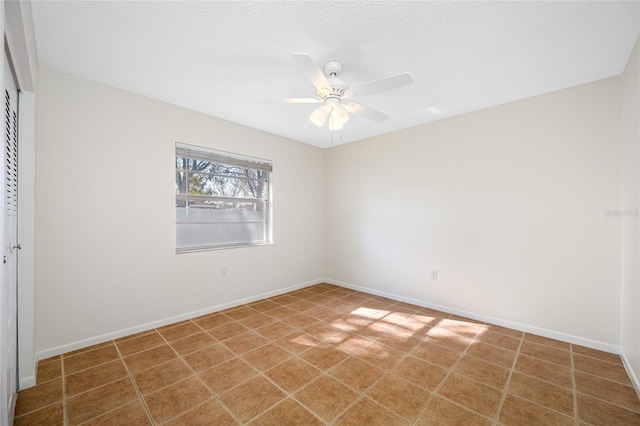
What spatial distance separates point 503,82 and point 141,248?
3.86 m

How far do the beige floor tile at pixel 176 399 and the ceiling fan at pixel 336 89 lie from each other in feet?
7.30

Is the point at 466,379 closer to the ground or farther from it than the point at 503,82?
closer to the ground

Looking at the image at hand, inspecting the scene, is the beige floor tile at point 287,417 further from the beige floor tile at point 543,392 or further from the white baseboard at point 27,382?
the white baseboard at point 27,382

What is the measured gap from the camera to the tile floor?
1696 millimetres

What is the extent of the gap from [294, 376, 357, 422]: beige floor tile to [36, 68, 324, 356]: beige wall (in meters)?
1.93

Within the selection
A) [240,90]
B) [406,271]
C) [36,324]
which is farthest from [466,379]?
[36,324]

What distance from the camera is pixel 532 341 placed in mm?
2660

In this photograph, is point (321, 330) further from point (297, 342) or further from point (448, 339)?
point (448, 339)

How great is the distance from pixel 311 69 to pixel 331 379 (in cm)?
219

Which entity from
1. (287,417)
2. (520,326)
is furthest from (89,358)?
Result: (520,326)

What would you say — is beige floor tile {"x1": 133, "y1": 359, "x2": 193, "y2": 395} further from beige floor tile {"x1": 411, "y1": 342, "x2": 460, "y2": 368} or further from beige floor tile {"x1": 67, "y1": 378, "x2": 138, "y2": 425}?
beige floor tile {"x1": 411, "y1": 342, "x2": 460, "y2": 368}

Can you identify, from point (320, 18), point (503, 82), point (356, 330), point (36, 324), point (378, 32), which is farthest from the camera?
point (356, 330)

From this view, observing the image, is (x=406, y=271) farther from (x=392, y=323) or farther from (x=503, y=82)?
(x=503, y=82)

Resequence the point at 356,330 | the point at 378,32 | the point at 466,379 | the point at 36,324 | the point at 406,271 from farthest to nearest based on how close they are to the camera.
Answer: the point at 406,271, the point at 356,330, the point at 36,324, the point at 466,379, the point at 378,32
